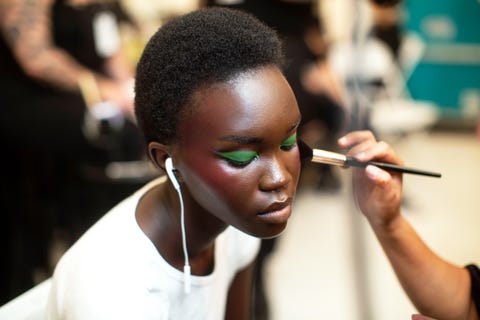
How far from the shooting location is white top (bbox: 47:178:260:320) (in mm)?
604

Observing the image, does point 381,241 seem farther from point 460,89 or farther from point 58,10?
point 460,89

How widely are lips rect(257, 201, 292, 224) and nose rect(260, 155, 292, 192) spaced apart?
2 cm

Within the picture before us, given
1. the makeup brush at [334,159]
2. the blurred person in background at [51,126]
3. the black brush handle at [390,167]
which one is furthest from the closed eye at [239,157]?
the blurred person in background at [51,126]

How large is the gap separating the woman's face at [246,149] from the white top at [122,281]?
12 centimetres

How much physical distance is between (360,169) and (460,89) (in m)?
3.17

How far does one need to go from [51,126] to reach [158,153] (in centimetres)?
89

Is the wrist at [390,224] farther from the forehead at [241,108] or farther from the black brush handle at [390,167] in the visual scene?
the forehead at [241,108]

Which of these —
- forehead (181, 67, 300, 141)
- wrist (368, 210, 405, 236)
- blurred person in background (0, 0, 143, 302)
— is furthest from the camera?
blurred person in background (0, 0, 143, 302)

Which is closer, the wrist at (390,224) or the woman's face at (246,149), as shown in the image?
the woman's face at (246,149)

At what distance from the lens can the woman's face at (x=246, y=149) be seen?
1.82 ft

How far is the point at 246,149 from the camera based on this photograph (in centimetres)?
56

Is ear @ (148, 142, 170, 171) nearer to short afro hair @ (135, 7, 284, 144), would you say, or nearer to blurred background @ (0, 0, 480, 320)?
short afro hair @ (135, 7, 284, 144)

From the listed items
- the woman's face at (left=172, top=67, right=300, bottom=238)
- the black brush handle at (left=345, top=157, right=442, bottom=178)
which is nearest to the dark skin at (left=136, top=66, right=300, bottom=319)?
the woman's face at (left=172, top=67, right=300, bottom=238)

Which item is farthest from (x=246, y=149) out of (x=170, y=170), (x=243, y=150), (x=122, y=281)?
(x=122, y=281)
